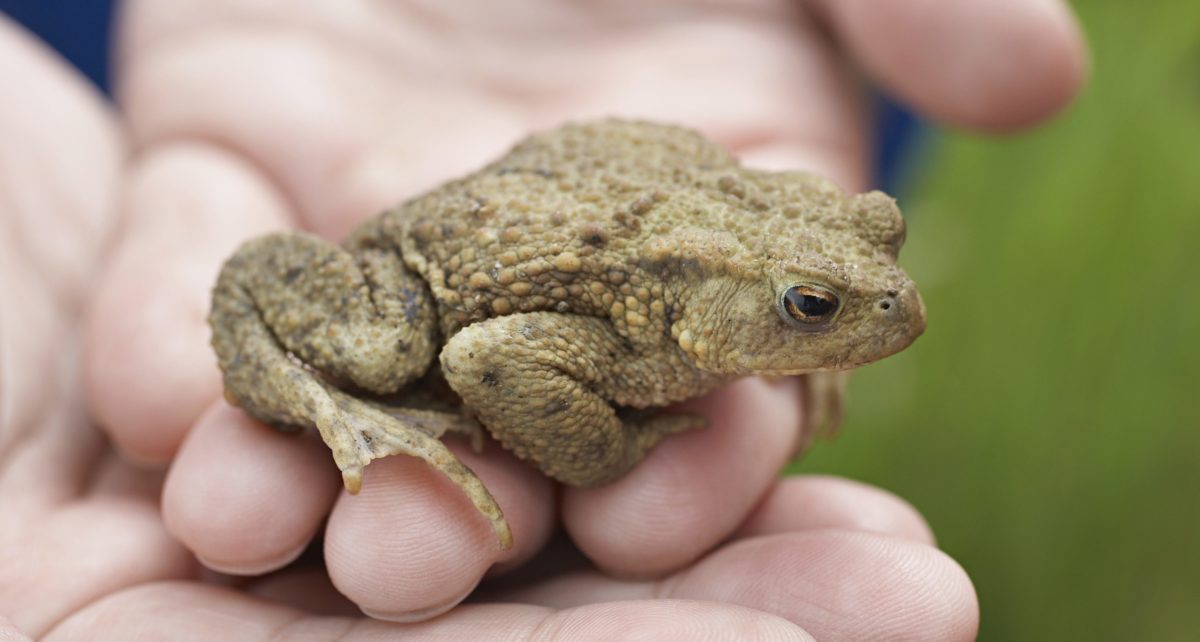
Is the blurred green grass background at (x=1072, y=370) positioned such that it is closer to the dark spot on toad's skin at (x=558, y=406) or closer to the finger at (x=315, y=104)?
the finger at (x=315, y=104)

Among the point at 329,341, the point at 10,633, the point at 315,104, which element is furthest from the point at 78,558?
the point at 315,104

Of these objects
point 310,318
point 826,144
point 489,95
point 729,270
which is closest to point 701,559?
point 729,270

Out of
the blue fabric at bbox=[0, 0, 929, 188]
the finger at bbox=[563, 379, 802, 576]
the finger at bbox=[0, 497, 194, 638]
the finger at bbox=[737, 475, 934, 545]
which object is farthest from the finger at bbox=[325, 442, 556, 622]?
the blue fabric at bbox=[0, 0, 929, 188]

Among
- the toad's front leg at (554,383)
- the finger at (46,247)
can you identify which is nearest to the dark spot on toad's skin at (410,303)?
the toad's front leg at (554,383)

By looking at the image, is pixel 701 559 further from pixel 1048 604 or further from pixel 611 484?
pixel 1048 604

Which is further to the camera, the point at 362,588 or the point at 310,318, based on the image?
the point at 310,318

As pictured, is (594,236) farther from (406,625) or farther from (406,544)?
(406,625)
